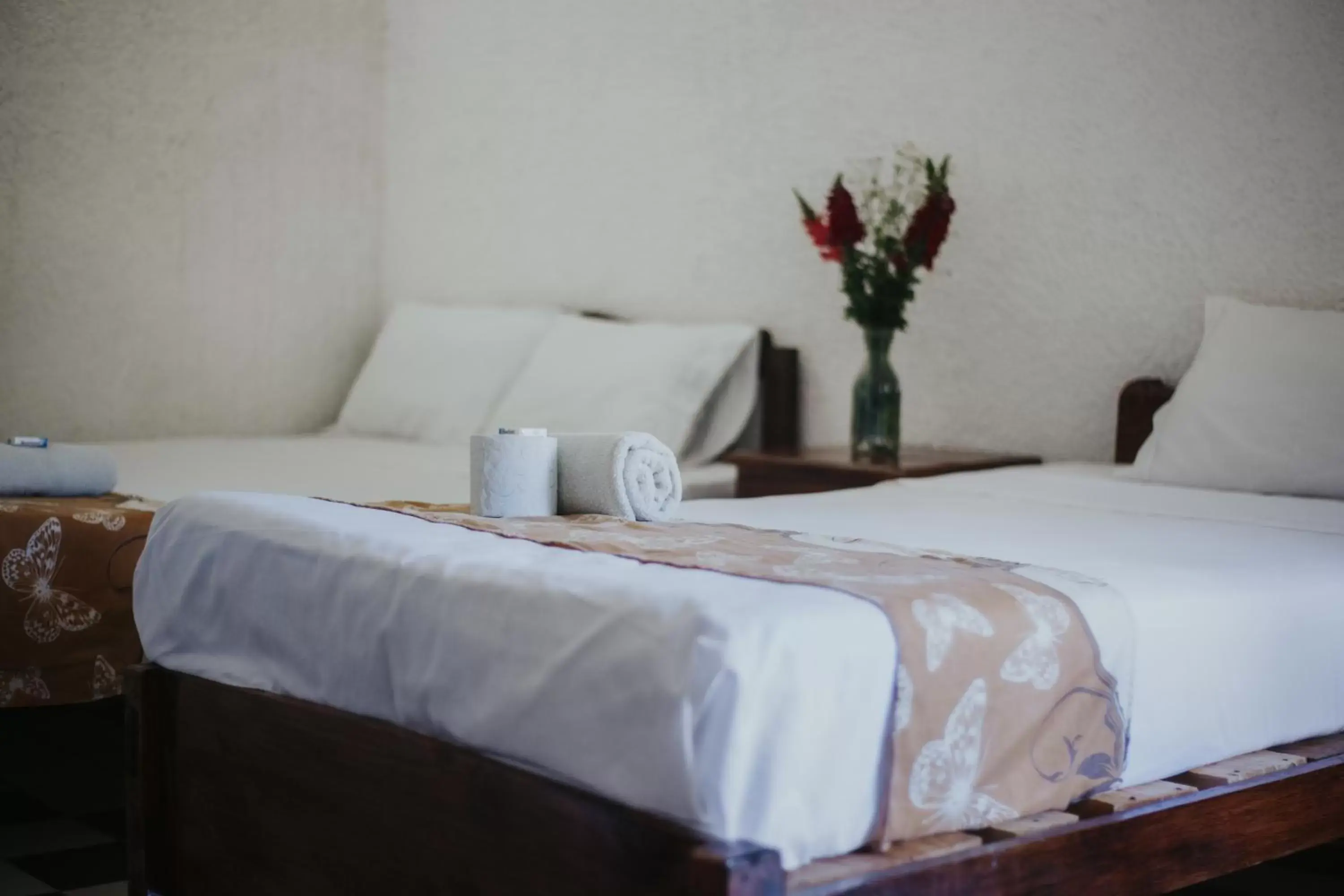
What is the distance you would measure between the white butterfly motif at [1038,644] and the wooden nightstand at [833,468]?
1466mm

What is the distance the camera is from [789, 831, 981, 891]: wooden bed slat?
1.17 m

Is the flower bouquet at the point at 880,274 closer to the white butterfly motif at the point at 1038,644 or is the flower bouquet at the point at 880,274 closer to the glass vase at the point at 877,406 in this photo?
the glass vase at the point at 877,406

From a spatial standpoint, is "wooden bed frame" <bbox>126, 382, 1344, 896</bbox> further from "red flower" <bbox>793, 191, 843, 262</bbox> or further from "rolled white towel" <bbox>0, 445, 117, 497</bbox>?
"red flower" <bbox>793, 191, 843, 262</bbox>

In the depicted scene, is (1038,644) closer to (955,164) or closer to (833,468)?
(833,468)

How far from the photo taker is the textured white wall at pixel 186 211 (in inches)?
162

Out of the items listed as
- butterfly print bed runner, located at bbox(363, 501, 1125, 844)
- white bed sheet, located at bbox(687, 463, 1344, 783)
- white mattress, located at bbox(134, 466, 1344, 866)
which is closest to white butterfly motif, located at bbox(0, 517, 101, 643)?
white mattress, located at bbox(134, 466, 1344, 866)

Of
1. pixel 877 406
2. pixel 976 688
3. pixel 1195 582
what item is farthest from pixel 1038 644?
pixel 877 406

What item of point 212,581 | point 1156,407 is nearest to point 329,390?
point 1156,407

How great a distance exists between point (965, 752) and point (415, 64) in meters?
3.93

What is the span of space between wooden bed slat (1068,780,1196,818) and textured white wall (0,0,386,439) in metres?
3.54

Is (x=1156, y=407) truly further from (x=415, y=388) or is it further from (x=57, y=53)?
(x=57, y=53)

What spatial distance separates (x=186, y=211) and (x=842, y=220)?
2.26m

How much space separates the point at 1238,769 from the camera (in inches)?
61.0

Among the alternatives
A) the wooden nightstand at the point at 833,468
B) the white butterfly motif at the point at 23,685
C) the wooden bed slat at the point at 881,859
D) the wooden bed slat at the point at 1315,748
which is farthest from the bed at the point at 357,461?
the wooden bed slat at the point at 1315,748
